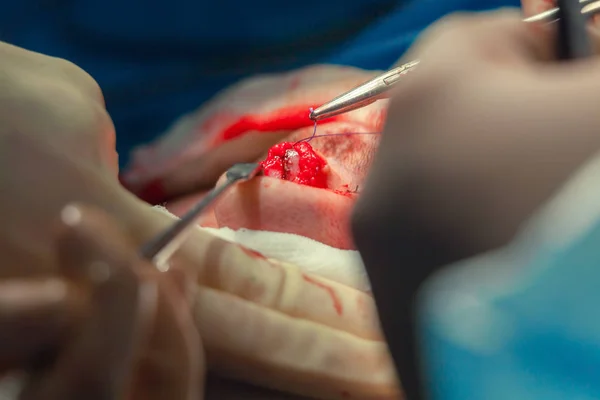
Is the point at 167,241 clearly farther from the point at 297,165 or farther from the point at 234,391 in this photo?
the point at 297,165

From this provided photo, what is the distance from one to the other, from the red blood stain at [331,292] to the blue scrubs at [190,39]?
1.56 feet

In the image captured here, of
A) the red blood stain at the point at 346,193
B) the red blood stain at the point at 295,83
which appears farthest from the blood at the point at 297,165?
the red blood stain at the point at 295,83

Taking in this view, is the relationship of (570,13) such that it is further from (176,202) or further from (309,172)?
(176,202)

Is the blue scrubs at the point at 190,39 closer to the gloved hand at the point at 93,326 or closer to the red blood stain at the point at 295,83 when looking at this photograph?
the red blood stain at the point at 295,83

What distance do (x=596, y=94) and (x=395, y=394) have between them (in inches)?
7.8

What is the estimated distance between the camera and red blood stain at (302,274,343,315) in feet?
1.16

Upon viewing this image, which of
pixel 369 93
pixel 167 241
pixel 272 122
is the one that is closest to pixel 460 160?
pixel 167 241

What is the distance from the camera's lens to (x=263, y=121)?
78cm

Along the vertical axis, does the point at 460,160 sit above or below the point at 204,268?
above

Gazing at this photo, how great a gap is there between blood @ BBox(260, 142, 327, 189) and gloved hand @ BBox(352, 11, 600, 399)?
360mm

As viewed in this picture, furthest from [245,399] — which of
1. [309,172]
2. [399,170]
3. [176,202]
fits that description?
[176,202]

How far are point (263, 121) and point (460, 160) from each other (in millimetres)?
571

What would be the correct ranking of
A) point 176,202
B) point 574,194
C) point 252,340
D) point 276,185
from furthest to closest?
point 176,202 → point 276,185 → point 252,340 → point 574,194

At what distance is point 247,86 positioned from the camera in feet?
2.64
